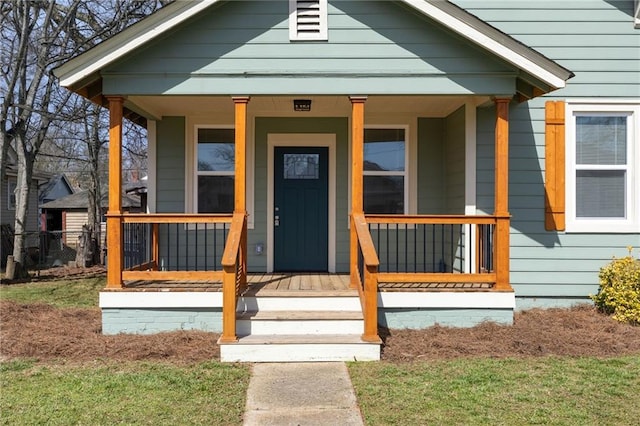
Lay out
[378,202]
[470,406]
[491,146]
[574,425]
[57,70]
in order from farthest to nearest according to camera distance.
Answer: [378,202], [491,146], [57,70], [470,406], [574,425]

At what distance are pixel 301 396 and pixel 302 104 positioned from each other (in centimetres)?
386

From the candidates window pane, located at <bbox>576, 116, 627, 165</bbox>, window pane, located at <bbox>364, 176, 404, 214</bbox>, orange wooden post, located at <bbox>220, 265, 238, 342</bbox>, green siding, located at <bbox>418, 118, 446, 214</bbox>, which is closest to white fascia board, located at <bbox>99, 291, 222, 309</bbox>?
orange wooden post, located at <bbox>220, 265, 238, 342</bbox>

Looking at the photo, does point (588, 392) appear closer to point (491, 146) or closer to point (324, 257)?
point (491, 146)

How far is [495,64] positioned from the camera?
5465mm

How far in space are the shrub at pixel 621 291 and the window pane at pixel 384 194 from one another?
2777 mm

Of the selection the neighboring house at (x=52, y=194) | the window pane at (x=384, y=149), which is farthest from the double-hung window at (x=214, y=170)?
the neighboring house at (x=52, y=194)

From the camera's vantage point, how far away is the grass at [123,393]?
3387 mm

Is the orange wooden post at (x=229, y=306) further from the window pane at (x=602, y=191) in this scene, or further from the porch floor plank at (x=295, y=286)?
the window pane at (x=602, y=191)

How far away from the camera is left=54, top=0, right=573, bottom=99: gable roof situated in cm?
520

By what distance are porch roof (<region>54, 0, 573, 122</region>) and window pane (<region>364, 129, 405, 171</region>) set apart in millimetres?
2180

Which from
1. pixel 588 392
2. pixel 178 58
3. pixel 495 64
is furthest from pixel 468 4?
pixel 588 392

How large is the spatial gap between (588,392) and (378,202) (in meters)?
4.01

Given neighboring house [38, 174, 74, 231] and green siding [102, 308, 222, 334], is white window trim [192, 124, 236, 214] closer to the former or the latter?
green siding [102, 308, 222, 334]

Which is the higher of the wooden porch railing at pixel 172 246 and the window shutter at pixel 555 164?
the window shutter at pixel 555 164
